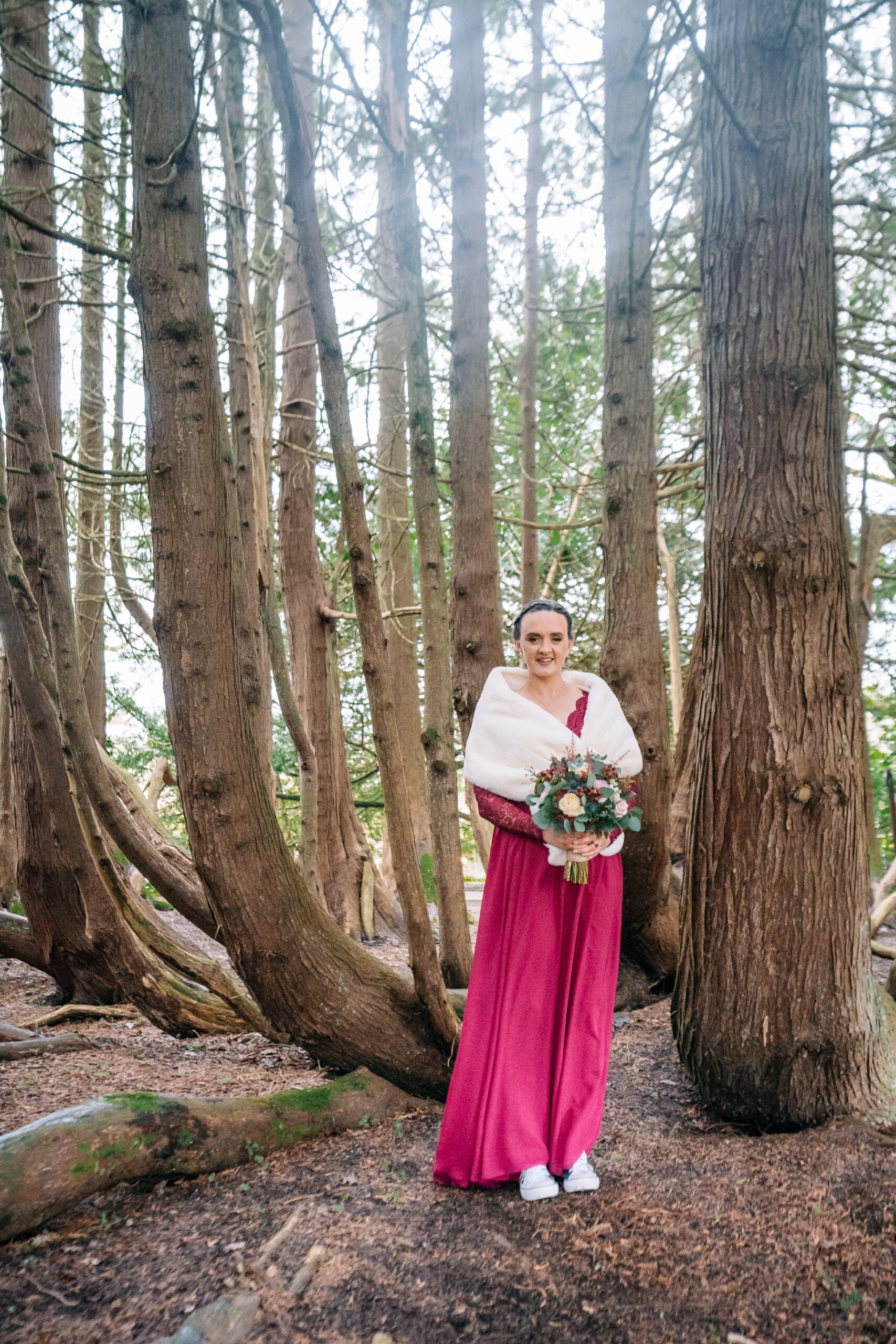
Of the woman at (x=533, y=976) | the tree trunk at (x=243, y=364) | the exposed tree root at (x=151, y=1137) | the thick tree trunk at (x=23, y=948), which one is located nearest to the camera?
the exposed tree root at (x=151, y=1137)

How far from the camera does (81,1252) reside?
250cm

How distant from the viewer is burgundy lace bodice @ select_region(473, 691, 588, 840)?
10.8 feet

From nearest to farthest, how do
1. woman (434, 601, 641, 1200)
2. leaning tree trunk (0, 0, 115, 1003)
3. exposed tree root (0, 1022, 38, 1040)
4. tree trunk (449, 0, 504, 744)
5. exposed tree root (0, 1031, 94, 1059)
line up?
woman (434, 601, 641, 1200) < exposed tree root (0, 1031, 94, 1059) < exposed tree root (0, 1022, 38, 1040) < tree trunk (449, 0, 504, 744) < leaning tree trunk (0, 0, 115, 1003)

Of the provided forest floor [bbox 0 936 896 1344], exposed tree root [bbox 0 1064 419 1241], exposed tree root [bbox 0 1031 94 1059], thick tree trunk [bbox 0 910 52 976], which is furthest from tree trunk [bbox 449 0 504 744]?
thick tree trunk [bbox 0 910 52 976]

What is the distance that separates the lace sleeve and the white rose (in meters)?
0.20

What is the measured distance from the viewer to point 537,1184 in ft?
10.2

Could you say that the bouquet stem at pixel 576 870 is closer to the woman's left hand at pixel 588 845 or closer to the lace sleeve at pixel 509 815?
the woman's left hand at pixel 588 845

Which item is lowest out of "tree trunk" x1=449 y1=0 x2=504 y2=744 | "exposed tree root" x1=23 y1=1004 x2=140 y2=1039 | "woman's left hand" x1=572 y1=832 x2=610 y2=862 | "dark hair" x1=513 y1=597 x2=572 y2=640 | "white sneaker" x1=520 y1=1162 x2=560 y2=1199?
"exposed tree root" x1=23 y1=1004 x2=140 y2=1039

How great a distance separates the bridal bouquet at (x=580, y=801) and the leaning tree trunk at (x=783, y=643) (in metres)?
0.63

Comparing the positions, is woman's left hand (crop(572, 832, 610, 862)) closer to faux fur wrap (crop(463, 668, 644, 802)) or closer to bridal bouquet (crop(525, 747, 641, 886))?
bridal bouquet (crop(525, 747, 641, 886))

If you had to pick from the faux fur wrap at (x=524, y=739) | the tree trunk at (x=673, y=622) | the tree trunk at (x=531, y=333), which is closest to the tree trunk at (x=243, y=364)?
the faux fur wrap at (x=524, y=739)

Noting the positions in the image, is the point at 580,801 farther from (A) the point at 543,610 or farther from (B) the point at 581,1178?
(B) the point at 581,1178

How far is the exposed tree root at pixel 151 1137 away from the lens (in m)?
2.58

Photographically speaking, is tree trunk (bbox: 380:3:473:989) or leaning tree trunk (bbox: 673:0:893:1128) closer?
leaning tree trunk (bbox: 673:0:893:1128)
